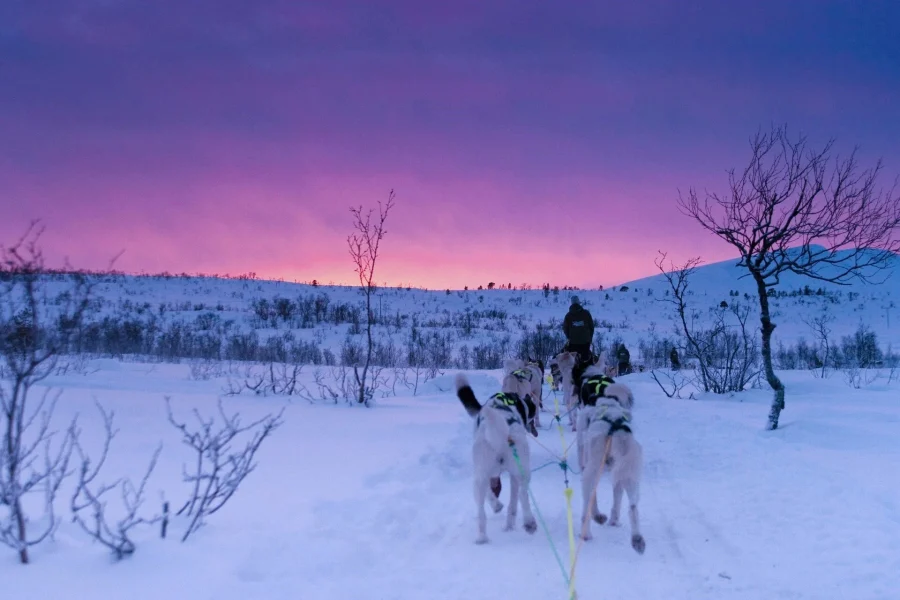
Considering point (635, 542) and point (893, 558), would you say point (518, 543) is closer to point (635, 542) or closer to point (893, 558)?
point (635, 542)

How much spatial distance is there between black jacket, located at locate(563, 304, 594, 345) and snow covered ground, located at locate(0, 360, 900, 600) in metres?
3.97

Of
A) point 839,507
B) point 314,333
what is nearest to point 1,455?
point 839,507

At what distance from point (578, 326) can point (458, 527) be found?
27.2ft

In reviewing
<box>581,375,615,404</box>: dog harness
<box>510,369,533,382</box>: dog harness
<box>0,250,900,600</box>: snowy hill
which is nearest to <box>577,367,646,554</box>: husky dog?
<box>0,250,900,600</box>: snowy hill

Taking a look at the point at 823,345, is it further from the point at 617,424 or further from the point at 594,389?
the point at 617,424

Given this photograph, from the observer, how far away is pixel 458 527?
192 inches

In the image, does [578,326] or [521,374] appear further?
[578,326]

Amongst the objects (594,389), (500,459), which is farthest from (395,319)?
(500,459)

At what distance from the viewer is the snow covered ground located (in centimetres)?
366

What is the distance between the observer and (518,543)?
4531 millimetres

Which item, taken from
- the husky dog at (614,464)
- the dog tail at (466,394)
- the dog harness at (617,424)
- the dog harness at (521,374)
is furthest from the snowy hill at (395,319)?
the dog harness at (617,424)

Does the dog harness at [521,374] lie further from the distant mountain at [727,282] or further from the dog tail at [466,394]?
the distant mountain at [727,282]

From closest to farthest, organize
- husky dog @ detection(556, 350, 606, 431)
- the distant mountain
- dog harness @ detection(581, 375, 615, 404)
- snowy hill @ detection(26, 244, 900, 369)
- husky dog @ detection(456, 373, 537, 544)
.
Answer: husky dog @ detection(456, 373, 537, 544), dog harness @ detection(581, 375, 615, 404), husky dog @ detection(556, 350, 606, 431), snowy hill @ detection(26, 244, 900, 369), the distant mountain

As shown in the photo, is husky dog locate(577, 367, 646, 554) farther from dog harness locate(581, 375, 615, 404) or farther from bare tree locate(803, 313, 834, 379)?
bare tree locate(803, 313, 834, 379)
